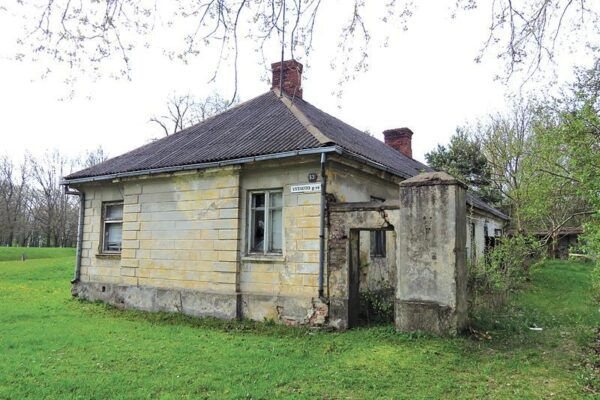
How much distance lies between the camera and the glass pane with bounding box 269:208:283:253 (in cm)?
1080

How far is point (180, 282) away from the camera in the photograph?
1190 cm

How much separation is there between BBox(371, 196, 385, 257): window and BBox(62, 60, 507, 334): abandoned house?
2.0 inches

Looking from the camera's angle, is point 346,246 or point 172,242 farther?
point 172,242

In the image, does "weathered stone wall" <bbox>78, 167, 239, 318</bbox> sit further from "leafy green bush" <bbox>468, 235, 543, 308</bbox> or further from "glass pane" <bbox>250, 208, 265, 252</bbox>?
"leafy green bush" <bbox>468, 235, 543, 308</bbox>

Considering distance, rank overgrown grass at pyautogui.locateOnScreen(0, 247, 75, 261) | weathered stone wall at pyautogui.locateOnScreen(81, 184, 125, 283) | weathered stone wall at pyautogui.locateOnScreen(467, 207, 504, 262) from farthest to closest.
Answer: overgrown grass at pyautogui.locateOnScreen(0, 247, 75, 261)
weathered stone wall at pyautogui.locateOnScreen(467, 207, 504, 262)
weathered stone wall at pyautogui.locateOnScreen(81, 184, 125, 283)

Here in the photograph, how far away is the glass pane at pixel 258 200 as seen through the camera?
11164 millimetres

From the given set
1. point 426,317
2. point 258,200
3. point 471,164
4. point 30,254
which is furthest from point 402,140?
point 30,254

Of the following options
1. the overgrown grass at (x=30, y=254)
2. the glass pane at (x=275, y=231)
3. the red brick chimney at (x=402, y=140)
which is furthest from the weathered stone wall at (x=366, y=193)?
the overgrown grass at (x=30, y=254)

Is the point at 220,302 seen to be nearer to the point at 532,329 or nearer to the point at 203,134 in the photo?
the point at 203,134

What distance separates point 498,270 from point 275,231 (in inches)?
202

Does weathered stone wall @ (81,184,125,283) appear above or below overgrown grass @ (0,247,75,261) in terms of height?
above

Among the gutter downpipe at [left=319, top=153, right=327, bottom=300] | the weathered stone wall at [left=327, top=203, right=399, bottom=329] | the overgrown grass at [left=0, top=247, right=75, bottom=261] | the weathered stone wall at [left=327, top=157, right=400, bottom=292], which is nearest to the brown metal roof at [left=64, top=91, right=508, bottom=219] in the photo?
the weathered stone wall at [left=327, top=157, right=400, bottom=292]

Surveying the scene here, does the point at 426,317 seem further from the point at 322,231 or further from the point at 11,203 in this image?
the point at 11,203

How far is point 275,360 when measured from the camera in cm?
740
